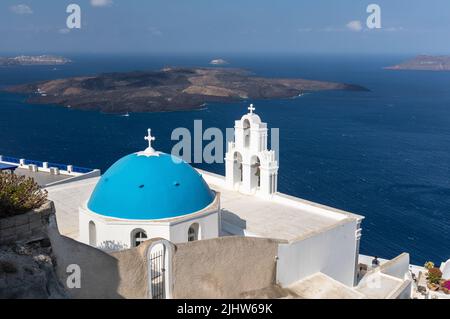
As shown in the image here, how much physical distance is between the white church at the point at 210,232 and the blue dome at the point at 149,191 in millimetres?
31

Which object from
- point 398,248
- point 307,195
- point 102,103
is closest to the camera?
point 398,248

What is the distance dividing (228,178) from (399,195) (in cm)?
3136

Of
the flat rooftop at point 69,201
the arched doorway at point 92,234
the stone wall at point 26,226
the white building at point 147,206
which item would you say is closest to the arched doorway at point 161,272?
the white building at point 147,206

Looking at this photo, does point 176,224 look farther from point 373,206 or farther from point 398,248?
point 373,206

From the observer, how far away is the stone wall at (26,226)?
30.4 ft

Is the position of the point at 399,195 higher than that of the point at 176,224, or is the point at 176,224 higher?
the point at 176,224

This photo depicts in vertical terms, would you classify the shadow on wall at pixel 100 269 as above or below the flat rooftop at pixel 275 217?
above

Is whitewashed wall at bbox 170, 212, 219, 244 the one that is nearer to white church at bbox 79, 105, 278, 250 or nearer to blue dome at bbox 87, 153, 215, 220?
white church at bbox 79, 105, 278, 250

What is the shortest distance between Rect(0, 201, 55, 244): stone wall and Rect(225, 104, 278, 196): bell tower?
12226 mm

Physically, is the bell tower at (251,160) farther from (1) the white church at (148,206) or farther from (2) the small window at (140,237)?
(2) the small window at (140,237)

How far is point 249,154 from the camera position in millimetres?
21766

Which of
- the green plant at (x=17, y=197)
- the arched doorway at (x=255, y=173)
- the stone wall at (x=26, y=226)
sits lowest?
the arched doorway at (x=255, y=173)

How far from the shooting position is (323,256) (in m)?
17.3
